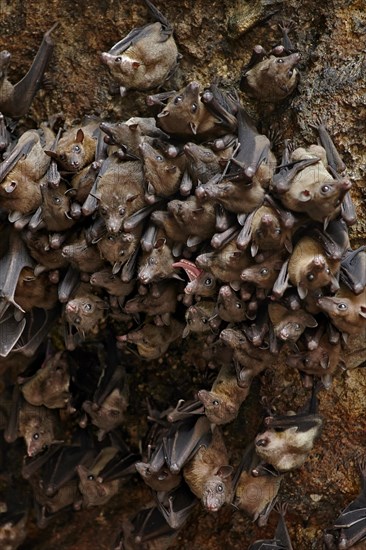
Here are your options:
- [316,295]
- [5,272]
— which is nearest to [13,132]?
[5,272]

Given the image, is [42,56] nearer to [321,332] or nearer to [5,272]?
[5,272]

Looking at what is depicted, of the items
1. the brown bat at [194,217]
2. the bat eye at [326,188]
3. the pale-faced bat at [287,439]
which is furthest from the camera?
the pale-faced bat at [287,439]

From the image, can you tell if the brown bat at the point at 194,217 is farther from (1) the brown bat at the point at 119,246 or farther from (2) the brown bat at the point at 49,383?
(2) the brown bat at the point at 49,383

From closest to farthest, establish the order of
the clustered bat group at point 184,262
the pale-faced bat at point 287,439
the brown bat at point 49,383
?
the clustered bat group at point 184,262 < the pale-faced bat at point 287,439 < the brown bat at point 49,383

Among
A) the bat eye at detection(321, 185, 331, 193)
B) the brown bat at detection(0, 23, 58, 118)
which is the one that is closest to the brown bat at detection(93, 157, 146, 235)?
the brown bat at detection(0, 23, 58, 118)

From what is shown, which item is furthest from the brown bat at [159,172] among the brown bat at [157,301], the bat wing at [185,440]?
the bat wing at [185,440]

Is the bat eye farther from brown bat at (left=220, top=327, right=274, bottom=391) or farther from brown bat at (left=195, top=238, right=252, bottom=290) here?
brown bat at (left=220, top=327, right=274, bottom=391)

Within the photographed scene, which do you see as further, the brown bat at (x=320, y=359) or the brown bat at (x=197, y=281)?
the brown bat at (x=197, y=281)

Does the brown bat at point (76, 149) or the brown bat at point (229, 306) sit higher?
the brown bat at point (76, 149)
